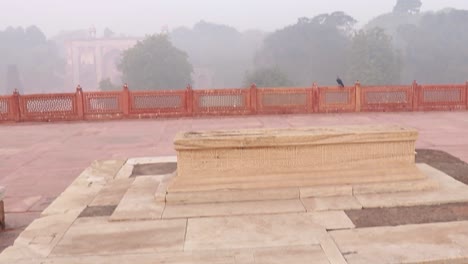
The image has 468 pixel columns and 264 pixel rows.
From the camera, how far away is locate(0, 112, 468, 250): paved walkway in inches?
230

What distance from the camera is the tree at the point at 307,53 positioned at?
57.3 metres

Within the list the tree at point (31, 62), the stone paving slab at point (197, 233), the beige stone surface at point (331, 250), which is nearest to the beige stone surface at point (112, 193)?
the stone paving slab at point (197, 233)

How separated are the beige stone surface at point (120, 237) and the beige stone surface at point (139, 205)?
0.10 meters

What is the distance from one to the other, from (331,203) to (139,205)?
1819 mm

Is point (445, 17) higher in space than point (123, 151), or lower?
higher

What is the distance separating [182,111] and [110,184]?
26.3 feet

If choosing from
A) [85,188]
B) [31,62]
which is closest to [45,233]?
[85,188]

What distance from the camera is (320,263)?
3211 mm

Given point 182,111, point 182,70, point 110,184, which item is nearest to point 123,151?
point 110,184

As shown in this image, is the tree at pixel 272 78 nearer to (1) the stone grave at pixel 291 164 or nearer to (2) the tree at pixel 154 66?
(2) the tree at pixel 154 66

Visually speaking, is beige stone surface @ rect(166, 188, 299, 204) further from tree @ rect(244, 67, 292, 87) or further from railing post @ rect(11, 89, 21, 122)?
tree @ rect(244, 67, 292, 87)

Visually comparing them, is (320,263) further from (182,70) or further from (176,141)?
(182,70)

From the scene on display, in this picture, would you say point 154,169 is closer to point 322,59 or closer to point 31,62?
point 322,59

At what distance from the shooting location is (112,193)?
5.12 metres
